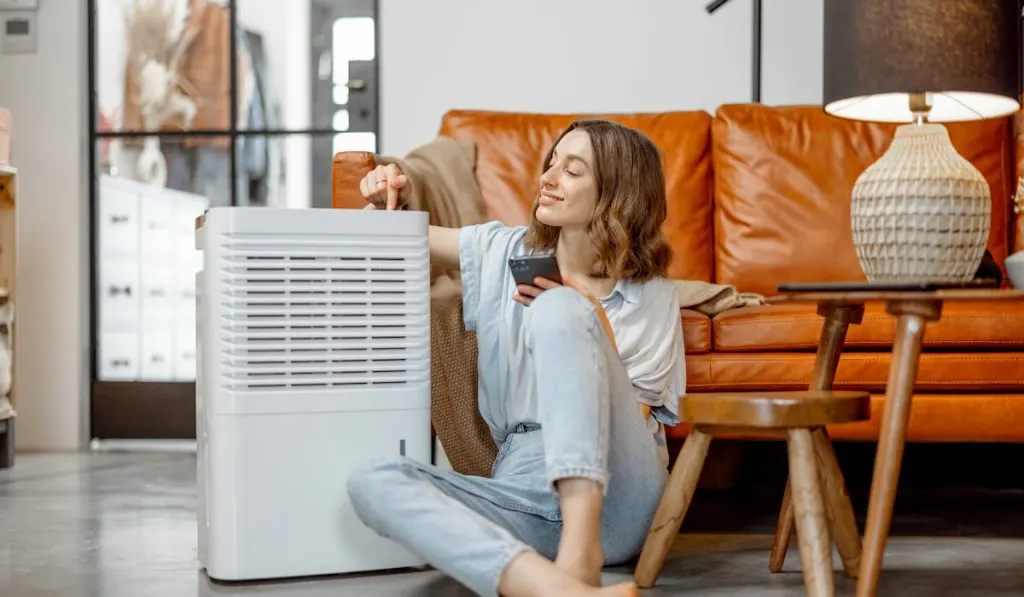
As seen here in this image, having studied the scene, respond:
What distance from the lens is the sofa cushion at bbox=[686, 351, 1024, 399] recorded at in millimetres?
2275

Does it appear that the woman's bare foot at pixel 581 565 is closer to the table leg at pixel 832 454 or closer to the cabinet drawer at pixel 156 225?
the table leg at pixel 832 454

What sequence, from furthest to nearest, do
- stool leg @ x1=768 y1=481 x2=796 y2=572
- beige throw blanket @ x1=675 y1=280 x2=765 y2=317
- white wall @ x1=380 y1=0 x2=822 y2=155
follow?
white wall @ x1=380 y1=0 x2=822 y2=155 < beige throw blanket @ x1=675 y1=280 x2=765 y2=317 < stool leg @ x1=768 y1=481 x2=796 y2=572

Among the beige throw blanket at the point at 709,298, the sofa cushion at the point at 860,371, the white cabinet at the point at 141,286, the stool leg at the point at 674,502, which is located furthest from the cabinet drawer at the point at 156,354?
the stool leg at the point at 674,502

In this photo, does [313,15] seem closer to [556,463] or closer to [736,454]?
[736,454]

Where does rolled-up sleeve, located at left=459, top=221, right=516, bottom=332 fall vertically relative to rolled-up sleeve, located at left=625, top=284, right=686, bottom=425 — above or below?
above

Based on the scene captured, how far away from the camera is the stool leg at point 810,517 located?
1.53 meters

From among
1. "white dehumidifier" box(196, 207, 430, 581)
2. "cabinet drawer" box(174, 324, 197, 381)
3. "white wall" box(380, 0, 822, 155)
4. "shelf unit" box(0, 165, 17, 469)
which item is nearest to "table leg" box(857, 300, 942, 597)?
"white dehumidifier" box(196, 207, 430, 581)

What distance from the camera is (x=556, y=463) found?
5.01 feet

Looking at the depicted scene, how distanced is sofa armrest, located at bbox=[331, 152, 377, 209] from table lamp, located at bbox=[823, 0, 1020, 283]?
92 centimetres

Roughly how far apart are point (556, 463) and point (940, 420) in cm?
111

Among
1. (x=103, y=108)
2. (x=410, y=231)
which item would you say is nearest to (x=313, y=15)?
(x=103, y=108)

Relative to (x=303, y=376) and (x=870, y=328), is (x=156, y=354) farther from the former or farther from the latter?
(x=870, y=328)

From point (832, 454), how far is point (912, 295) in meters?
0.40

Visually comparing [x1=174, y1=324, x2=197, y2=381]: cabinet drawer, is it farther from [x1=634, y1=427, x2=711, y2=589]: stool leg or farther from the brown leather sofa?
[x1=634, y1=427, x2=711, y2=589]: stool leg
